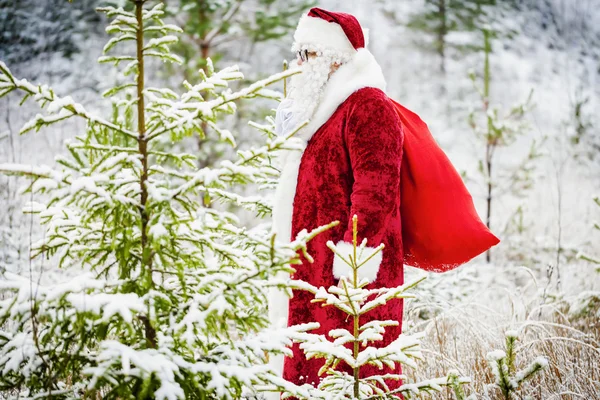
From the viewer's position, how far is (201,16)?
6.86 m

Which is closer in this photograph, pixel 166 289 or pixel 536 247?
pixel 166 289

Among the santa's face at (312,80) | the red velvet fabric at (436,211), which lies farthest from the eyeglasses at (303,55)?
the red velvet fabric at (436,211)

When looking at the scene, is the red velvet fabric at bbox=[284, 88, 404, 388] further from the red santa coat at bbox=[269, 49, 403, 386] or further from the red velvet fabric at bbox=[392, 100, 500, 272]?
the red velvet fabric at bbox=[392, 100, 500, 272]

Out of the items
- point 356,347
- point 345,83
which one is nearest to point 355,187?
point 345,83

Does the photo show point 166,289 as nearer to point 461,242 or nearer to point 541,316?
point 461,242

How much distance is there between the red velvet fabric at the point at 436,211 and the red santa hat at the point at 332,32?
1.58 ft

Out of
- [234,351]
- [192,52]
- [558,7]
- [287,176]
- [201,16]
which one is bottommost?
[234,351]

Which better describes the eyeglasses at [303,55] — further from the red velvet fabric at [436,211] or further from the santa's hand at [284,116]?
the red velvet fabric at [436,211]

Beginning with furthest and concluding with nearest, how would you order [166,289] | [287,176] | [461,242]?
[287,176], [461,242], [166,289]

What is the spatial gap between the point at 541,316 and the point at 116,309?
346cm

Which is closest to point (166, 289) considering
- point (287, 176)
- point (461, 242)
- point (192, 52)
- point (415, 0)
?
point (287, 176)

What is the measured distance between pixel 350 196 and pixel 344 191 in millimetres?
64

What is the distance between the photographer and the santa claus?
2104mm

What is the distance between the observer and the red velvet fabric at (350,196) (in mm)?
2086
